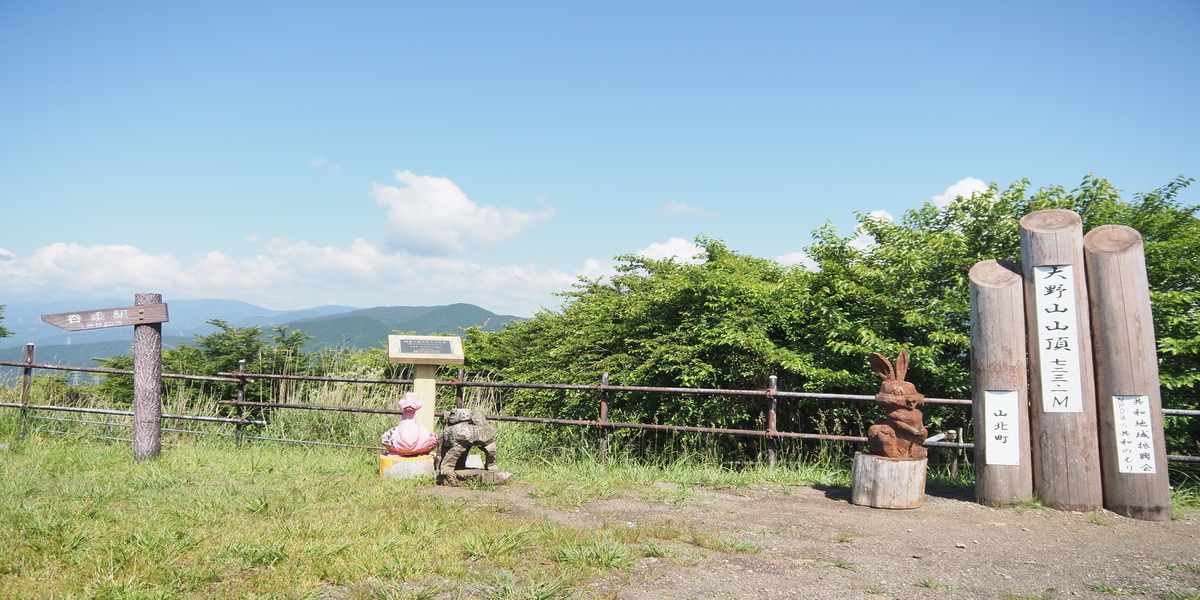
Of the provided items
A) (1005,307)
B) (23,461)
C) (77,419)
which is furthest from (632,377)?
(77,419)

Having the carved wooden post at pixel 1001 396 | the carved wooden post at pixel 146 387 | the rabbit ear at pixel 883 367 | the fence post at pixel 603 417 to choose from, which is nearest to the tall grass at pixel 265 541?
the carved wooden post at pixel 146 387

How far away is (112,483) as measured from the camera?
17.0ft

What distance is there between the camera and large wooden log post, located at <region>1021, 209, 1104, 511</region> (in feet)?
15.3

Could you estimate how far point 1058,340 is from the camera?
15.7ft

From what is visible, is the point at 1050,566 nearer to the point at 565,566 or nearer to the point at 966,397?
the point at 565,566

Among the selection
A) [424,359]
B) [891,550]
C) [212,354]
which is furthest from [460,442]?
[212,354]

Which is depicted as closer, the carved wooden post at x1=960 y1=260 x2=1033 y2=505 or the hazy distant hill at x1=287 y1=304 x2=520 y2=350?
the carved wooden post at x1=960 y1=260 x2=1033 y2=505

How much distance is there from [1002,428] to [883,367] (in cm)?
86

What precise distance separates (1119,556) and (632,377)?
4.87 meters

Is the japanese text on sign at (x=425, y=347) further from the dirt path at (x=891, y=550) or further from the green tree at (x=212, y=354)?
the green tree at (x=212, y=354)

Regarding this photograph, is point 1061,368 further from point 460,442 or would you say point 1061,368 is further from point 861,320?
point 460,442

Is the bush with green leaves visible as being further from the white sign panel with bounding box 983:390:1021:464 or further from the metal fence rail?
the white sign panel with bounding box 983:390:1021:464

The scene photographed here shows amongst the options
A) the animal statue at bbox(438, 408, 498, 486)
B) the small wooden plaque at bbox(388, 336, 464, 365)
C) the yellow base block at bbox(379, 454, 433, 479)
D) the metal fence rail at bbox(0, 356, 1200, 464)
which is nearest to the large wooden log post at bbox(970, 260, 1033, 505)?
the metal fence rail at bbox(0, 356, 1200, 464)

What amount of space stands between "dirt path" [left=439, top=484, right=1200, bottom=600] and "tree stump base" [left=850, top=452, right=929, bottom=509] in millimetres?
97
